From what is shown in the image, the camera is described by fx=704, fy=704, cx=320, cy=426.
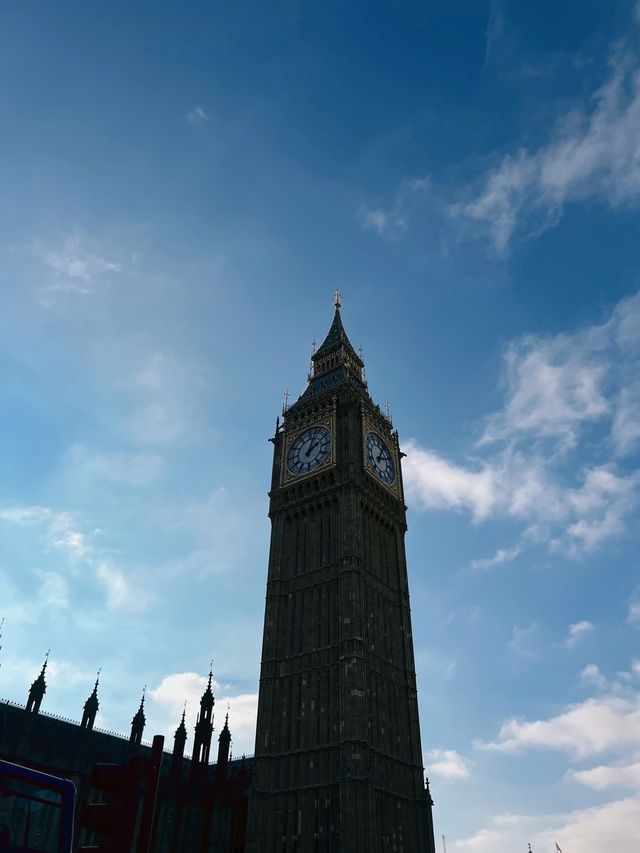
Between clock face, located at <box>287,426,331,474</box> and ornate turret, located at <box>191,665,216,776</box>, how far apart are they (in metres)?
26.5

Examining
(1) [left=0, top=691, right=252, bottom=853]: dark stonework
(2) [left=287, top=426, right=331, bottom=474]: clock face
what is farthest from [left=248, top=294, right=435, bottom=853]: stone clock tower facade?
(1) [left=0, top=691, right=252, bottom=853]: dark stonework

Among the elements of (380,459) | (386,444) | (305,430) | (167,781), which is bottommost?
(167,781)

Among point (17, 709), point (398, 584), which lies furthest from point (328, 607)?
point (17, 709)

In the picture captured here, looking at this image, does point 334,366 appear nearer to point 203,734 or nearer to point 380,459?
point 380,459

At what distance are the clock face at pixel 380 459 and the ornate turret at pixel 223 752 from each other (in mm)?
32220

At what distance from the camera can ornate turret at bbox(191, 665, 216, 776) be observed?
68438mm

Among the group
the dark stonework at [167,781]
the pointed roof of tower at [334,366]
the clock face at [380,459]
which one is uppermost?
the pointed roof of tower at [334,366]

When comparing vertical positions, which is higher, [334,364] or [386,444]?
[334,364]

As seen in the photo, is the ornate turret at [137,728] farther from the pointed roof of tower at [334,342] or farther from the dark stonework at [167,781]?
the pointed roof of tower at [334,342]

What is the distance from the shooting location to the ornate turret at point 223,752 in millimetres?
68688

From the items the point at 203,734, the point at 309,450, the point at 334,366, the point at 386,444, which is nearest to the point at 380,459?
the point at 386,444

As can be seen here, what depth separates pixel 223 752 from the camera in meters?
72.1

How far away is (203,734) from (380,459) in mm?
35639

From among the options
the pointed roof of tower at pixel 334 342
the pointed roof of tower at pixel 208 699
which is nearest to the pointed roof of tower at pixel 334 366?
the pointed roof of tower at pixel 334 342
